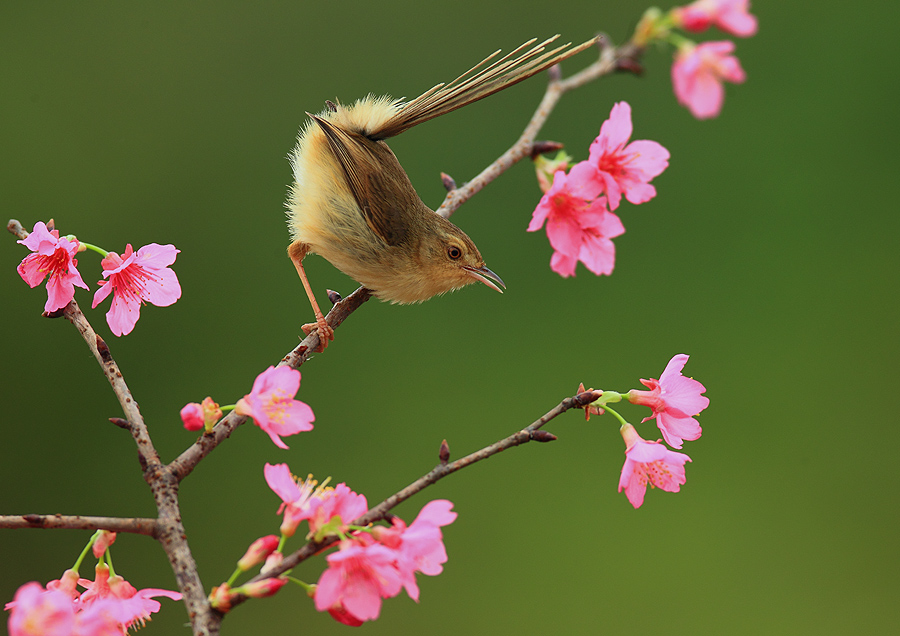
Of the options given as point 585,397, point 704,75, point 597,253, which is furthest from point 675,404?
point 704,75

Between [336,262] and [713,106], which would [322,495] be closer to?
[713,106]

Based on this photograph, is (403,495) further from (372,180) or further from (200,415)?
(372,180)

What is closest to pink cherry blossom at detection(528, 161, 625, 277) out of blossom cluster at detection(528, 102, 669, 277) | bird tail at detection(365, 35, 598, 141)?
blossom cluster at detection(528, 102, 669, 277)

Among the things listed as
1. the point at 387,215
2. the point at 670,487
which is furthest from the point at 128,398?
the point at 387,215

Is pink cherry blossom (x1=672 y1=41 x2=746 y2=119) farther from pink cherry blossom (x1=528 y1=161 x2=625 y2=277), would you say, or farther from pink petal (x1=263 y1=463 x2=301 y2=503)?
pink petal (x1=263 y1=463 x2=301 y2=503)

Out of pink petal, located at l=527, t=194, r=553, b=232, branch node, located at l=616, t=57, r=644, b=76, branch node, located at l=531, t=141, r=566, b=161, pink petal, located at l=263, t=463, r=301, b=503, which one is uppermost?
branch node, located at l=616, t=57, r=644, b=76

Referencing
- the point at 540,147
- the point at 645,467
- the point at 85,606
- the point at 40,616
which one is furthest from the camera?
the point at 540,147
